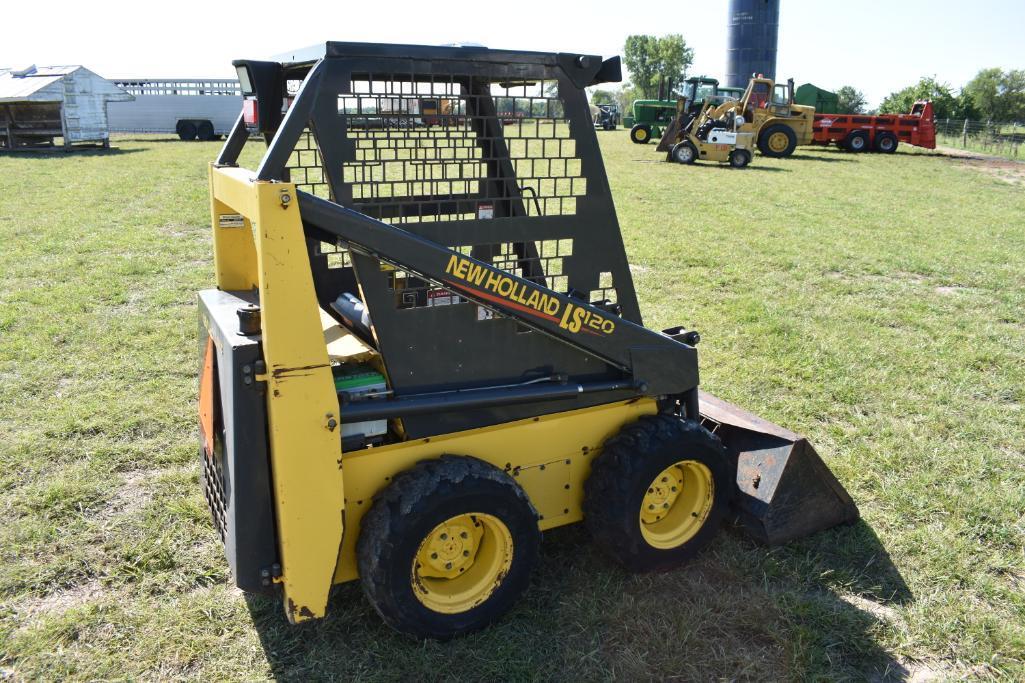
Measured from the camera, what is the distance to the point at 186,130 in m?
33.2

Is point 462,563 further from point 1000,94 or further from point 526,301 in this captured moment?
point 1000,94

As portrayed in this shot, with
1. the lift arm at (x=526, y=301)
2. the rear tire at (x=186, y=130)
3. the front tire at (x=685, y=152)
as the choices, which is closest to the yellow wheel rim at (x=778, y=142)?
the front tire at (x=685, y=152)

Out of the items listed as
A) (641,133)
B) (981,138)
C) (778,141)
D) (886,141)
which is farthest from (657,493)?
(981,138)

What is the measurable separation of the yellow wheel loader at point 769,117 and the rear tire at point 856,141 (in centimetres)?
221

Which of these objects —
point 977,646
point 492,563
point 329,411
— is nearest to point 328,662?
Result: point 492,563

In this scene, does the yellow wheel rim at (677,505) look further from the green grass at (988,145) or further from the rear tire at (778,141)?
the green grass at (988,145)

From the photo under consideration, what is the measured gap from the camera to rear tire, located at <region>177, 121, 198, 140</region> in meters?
33.1

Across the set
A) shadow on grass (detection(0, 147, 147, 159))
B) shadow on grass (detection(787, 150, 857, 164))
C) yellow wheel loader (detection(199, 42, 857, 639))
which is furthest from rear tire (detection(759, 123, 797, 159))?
yellow wheel loader (detection(199, 42, 857, 639))

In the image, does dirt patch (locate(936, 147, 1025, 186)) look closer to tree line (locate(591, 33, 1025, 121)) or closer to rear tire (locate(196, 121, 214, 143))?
tree line (locate(591, 33, 1025, 121))

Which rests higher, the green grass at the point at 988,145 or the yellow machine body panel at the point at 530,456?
the green grass at the point at 988,145

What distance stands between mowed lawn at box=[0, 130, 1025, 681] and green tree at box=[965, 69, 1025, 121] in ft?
220

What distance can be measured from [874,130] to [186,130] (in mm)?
25683

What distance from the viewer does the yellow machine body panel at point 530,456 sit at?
120 inches

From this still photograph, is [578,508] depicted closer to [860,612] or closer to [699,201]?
[860,612]
